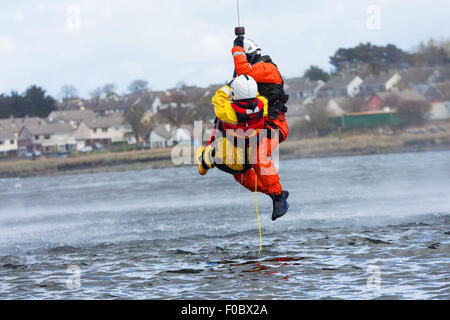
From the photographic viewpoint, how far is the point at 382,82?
58.9 m

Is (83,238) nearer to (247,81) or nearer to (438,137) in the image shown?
(247,81)

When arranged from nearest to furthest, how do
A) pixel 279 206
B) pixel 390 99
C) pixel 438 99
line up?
pixel 279 206 < pixel 438 99 < pixel 390 99

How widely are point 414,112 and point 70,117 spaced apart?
132 feet

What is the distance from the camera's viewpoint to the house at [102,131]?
64.3 metres

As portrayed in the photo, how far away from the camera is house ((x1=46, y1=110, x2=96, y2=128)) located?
67469 mm

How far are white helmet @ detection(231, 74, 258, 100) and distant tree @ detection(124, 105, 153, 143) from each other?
53005 mm

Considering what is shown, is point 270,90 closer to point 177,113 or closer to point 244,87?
point 244,87

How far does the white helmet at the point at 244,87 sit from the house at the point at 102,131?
186ft

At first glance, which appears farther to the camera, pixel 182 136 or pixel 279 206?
pixel 182 136

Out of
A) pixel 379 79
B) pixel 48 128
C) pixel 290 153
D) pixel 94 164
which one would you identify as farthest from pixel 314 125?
pixel 48 128

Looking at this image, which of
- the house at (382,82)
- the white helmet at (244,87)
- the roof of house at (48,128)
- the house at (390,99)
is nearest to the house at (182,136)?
the roof of house at (48,128)
